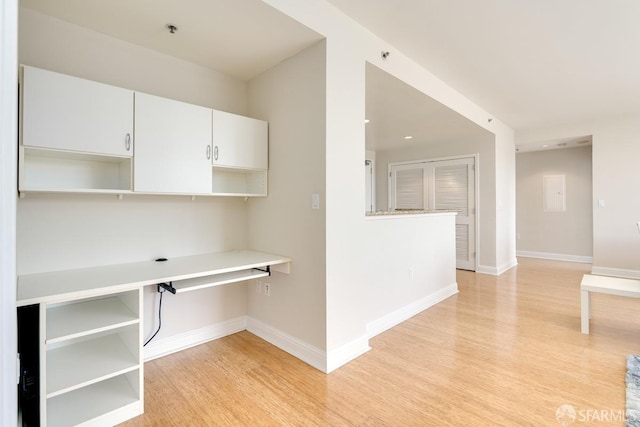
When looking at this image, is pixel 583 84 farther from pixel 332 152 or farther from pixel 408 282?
pixel 332 152

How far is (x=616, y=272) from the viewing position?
4977mm

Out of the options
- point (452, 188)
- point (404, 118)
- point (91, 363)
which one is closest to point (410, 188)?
point (452, 188)

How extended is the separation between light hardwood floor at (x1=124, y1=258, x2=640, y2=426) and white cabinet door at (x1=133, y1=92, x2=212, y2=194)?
132 cm

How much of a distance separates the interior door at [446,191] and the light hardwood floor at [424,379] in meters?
2.51

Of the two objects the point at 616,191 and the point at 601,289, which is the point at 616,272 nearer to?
the point at 616,191

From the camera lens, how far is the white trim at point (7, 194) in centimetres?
79

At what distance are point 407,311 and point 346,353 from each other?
116cm

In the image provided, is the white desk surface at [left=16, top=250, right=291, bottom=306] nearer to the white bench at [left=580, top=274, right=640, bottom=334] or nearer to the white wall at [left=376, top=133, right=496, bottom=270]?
the white bench at [left=580, top=274, right=640, bottom=334]

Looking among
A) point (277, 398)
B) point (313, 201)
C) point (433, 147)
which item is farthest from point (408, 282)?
point (433, 147)

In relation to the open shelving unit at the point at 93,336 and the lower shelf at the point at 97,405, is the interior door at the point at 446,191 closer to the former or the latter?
the open shelving unit at the point at 93,336

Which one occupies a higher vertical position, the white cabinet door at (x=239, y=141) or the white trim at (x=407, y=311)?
the white cabinet door at (x=239, y=141)

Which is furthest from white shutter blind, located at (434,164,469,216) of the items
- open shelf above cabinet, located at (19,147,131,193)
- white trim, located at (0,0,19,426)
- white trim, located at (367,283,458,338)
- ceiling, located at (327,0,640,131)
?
white trim, located at (0,0,19,426)

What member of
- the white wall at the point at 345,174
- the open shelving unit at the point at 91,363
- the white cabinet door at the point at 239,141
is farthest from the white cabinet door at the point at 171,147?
the white wall at the point at 345,174

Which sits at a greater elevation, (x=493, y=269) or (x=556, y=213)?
(x=556, y=213)
